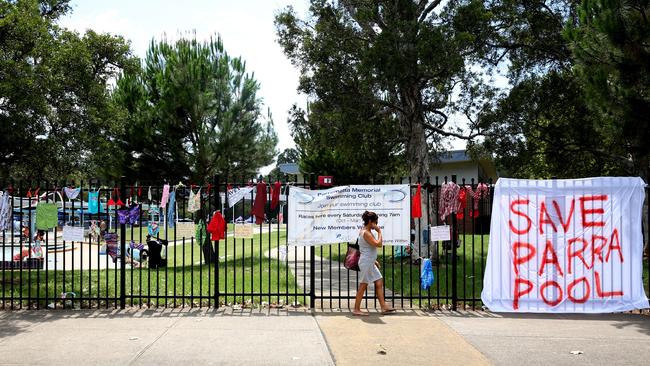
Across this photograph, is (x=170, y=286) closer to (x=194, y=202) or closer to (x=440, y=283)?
(x=194, y=202)

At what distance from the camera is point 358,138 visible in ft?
59.8

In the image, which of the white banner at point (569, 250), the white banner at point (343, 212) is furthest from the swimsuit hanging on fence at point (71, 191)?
the white banner at point (569, 250)

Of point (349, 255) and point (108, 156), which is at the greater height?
point (108, 156)

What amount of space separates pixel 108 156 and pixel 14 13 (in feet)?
11.9

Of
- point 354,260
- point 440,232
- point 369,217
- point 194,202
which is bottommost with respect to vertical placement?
point 354,260

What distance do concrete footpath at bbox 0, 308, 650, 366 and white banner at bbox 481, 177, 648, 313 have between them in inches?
11.6

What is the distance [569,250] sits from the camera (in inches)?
336

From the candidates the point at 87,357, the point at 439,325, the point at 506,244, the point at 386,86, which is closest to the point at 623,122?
the point at 506,244

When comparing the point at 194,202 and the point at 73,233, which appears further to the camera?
the point at 194,202

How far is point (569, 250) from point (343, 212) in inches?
137

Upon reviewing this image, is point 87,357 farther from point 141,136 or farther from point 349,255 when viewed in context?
point 141,136

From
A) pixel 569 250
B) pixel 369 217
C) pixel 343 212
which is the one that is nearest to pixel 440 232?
pixel 369 217

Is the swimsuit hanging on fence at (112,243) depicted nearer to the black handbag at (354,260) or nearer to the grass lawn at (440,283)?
the grass lawn at (440,283)

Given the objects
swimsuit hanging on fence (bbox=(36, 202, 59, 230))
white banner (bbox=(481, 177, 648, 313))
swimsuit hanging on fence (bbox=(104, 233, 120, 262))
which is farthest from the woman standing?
swimsuit hanging on fence (bbox=(36, 202, 59, 230))
